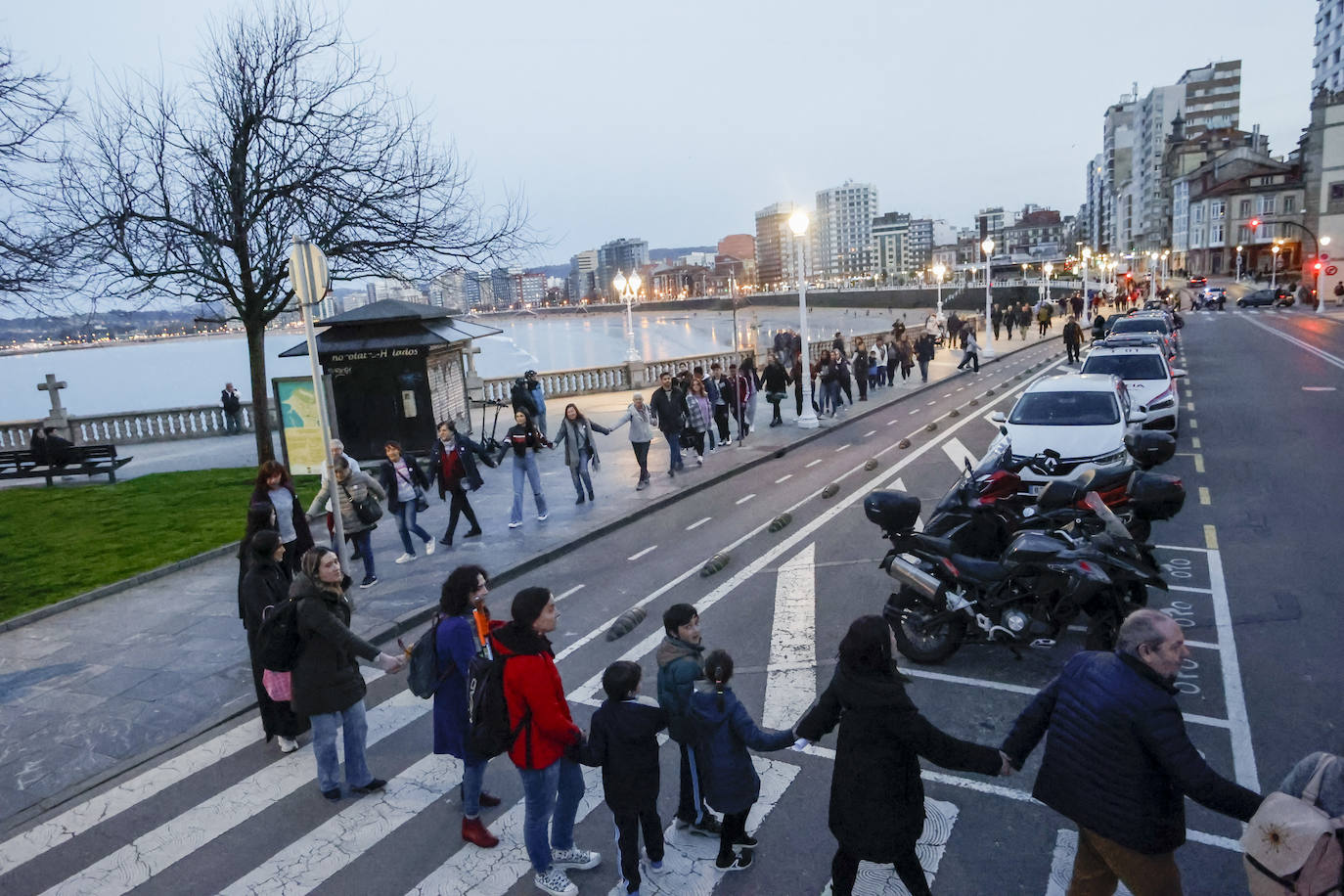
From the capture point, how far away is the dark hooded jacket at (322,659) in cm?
538

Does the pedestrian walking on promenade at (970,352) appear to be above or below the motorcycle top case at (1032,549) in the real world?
below

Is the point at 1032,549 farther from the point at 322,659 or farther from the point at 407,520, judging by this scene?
the point at 407,520

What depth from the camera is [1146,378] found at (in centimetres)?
1691

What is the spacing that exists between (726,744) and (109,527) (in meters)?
13.3

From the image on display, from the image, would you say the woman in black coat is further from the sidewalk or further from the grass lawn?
the grass lawn

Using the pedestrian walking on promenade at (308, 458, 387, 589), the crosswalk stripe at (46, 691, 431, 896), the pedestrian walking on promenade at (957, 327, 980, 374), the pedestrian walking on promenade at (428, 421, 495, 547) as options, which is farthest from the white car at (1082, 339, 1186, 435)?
the crosswalk stripe at (46, 691, 431, 896)

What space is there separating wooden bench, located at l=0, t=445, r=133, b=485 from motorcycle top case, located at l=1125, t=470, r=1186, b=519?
19.0m

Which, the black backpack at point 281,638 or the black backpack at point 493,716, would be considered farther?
the black backpack at point 281,638

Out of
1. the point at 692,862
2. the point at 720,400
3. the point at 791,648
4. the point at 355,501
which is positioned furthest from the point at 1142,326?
the point at 692,862

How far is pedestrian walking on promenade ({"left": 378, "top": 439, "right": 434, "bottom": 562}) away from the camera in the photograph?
11031 mm

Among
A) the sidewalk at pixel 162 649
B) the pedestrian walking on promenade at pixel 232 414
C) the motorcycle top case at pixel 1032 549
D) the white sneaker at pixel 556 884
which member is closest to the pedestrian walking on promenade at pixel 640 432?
the sidewalk at pixel 162 649

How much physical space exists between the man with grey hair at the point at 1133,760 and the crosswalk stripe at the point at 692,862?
1.98 meters

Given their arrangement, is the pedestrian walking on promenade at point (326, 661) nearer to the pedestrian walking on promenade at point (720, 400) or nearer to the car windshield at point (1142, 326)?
the pedestrian walking on promenade at point (720, 400)

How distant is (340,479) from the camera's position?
32.5ft
